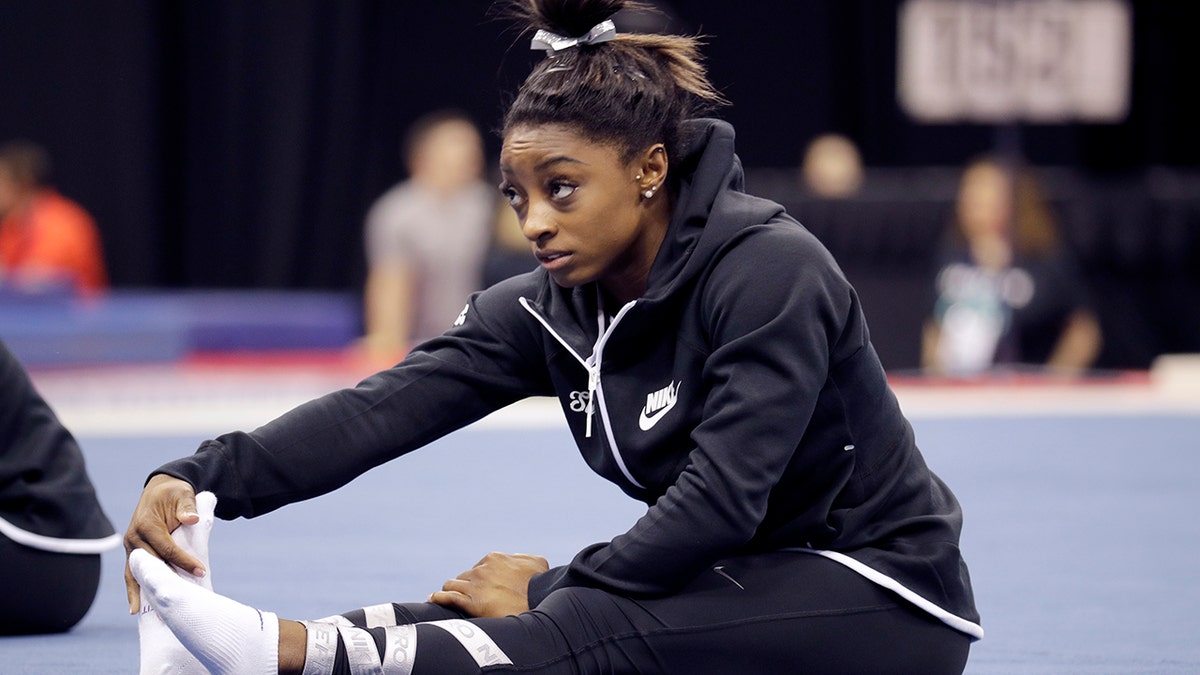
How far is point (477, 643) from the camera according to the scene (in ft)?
6.19

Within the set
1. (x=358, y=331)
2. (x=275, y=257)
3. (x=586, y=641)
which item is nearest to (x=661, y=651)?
(x=586, y=641)

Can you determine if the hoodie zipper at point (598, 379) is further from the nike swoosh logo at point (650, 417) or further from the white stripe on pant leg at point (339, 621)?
the white stripe on pant leg at point (339, 621)

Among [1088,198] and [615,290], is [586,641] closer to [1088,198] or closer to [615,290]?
[615,290]

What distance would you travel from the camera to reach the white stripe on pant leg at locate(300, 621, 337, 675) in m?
1.83

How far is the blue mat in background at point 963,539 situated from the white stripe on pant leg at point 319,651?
0.70 meters

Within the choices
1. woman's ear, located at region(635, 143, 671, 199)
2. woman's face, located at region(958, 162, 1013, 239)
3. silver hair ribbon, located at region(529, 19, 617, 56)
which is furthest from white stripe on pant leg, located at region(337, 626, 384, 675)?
woman's face, located at region(958, 162, 1013, 239)

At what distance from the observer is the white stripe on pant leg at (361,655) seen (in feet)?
6.02

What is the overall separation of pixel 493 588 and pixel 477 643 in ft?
0.86

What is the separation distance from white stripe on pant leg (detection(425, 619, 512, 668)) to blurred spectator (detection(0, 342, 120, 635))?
102cm

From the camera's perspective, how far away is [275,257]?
9.65 meters

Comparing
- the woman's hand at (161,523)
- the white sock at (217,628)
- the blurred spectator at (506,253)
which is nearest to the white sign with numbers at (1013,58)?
the blurred spectator at (506,253)

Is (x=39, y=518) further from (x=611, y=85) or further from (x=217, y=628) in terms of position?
(x=611, y=85)

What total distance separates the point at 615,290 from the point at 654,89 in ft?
0.95

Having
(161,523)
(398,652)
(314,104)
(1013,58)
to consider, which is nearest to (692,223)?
(398,652)
